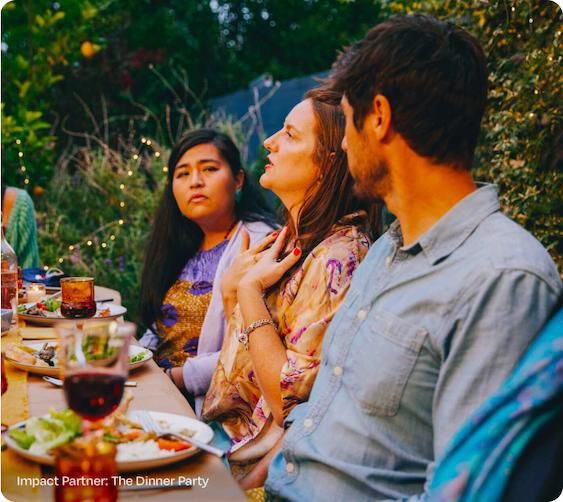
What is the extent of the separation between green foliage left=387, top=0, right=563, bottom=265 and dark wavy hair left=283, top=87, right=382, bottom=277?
62.2 inches

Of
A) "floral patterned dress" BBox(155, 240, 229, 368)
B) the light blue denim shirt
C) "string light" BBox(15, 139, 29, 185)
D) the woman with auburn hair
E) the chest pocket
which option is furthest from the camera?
"string light" BBox(15, 139, 29, 185)

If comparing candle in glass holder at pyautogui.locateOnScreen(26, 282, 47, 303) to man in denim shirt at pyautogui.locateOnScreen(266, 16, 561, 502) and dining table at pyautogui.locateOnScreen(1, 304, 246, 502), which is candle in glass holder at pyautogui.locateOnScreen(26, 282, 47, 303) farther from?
man in denim shirt at pyautogui.locateOnScreen(266, 16, 561, 502)

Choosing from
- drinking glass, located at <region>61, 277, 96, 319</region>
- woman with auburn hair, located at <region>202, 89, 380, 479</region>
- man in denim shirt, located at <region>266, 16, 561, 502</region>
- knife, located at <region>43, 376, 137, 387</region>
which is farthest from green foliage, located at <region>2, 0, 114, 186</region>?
man in denim shirt, located at <region>266, 16, 561, 502</region>

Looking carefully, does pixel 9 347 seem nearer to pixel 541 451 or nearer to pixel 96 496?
pixel 96 496

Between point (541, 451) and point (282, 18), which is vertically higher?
point (282, 18)

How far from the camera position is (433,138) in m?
1.61

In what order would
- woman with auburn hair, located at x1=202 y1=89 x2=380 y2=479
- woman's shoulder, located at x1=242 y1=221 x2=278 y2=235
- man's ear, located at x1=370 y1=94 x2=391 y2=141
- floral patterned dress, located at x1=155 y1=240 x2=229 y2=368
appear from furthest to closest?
woman's shoulder, located at x1=242 y1=221 x2=278 y2=235 → floral patterned dress, located at x1=155 y1=240 x2=229 y2=368 → woman with auburn hair, located at x1=202 y1=89 x2=380 y2=479 → man's ear, located at x1=370 y1=94 x2=391 y2=141

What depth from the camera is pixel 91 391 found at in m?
1.31

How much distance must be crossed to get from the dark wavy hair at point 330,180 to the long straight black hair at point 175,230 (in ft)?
3.71

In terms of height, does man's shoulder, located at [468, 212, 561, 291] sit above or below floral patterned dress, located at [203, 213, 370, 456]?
above

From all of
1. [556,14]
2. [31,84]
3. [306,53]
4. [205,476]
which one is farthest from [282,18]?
[205,476]

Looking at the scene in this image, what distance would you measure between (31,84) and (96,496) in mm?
6522

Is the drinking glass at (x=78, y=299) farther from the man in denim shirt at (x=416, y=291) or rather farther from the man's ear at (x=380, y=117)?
the man's ear at (x=380, y=117)

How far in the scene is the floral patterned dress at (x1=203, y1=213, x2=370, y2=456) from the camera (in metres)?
2.10
